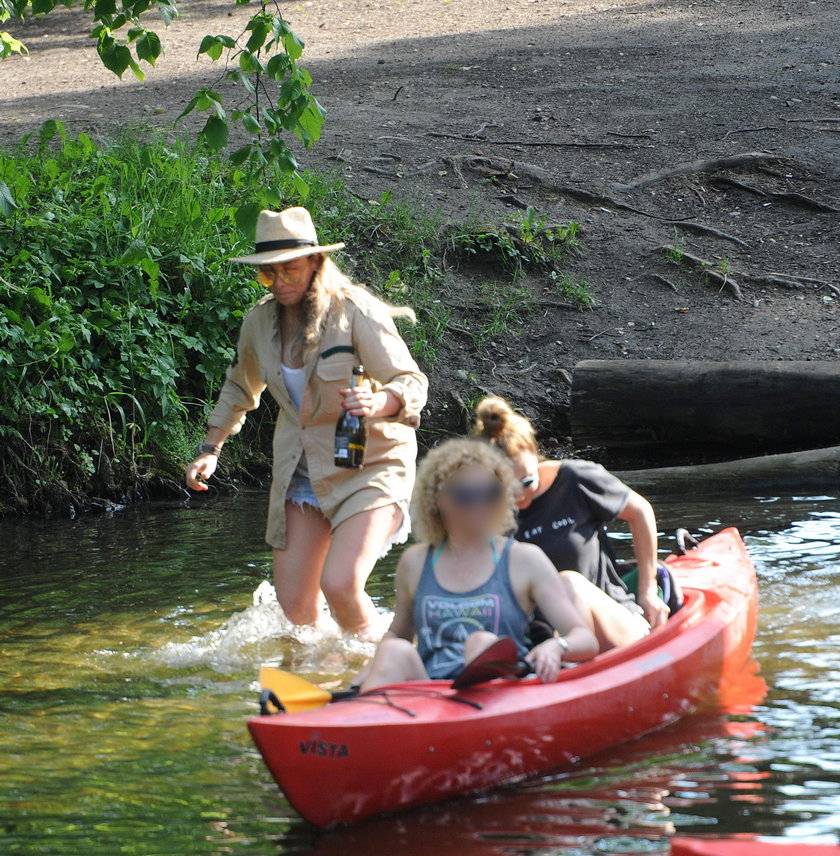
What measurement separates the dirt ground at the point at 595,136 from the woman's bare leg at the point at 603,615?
5773mm

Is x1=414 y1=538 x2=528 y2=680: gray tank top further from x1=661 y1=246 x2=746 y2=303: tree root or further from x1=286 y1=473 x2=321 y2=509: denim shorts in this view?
x1=661 y1=246 x2=746 y2=303: tree root

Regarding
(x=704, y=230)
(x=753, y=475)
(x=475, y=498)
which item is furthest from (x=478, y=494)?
(x=704, y=230)

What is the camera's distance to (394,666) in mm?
4133

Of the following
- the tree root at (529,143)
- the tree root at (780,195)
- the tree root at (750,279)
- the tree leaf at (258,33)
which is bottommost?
the tree root at (750,279)

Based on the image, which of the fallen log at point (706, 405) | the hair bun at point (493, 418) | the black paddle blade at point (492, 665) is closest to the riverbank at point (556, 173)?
the fallen log at point (706, 405)

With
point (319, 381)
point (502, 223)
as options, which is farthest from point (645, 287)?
point (319, 381)

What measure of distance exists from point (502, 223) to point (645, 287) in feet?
5.07

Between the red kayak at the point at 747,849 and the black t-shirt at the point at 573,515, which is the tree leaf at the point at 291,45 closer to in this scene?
the black t-shirt at the point at 573,515

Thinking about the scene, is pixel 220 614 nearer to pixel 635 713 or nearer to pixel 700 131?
pixel 635 713

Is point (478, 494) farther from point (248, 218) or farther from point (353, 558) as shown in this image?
point (248, 218)

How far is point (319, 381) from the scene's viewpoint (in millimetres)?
5113

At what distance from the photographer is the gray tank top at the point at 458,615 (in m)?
4.16

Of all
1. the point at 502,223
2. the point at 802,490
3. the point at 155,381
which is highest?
the point at 502,223

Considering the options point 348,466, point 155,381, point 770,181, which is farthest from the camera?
point 770,181
